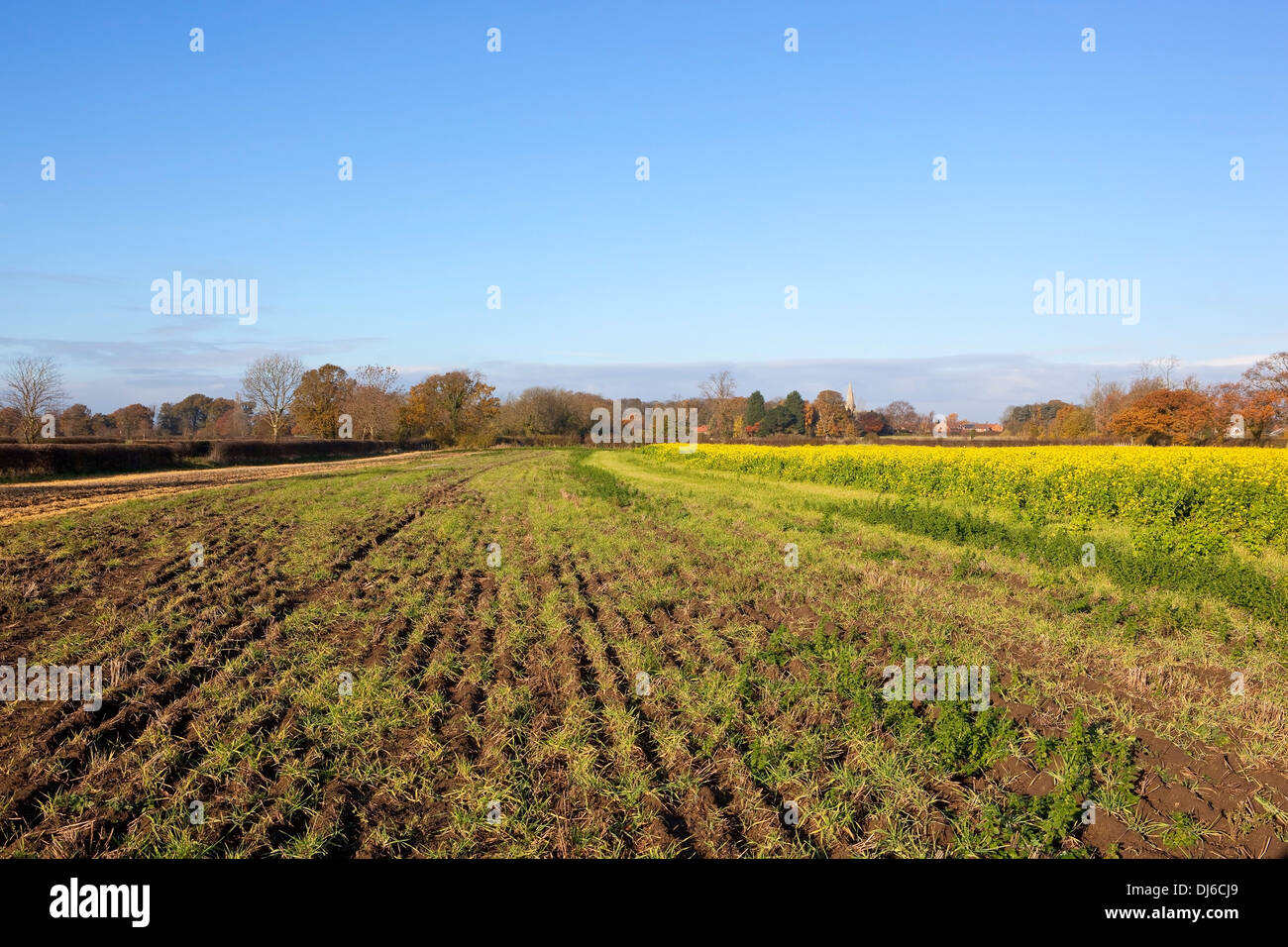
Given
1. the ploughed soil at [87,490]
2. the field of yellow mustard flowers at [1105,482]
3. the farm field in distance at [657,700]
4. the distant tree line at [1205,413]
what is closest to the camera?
the farm field in distance at [657,700]

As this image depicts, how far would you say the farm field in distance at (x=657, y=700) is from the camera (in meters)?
3.65

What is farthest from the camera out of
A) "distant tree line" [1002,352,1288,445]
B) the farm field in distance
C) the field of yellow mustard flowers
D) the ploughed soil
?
"distant tree line" [1002,352,1288,445]

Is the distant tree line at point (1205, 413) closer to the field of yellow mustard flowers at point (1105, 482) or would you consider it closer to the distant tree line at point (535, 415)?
the distant tree line at point (535, 415)

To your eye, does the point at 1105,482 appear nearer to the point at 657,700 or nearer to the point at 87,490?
the point at 657,700

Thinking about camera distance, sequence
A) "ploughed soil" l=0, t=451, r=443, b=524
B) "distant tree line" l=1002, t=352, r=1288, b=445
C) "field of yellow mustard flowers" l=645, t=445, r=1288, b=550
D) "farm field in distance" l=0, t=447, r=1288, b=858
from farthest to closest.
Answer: "distant tree line" l=1002, t=352, r=1288, b=445
"ploughed soil" l=0, t=451, r=443, b=524
"field of yellow mustard flowers" l=645, t=445, r=1288, b=550
"farm field in distance" l=0, t=447, r=1288, b=858

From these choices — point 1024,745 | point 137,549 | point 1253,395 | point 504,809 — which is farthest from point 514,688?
point 1253,395

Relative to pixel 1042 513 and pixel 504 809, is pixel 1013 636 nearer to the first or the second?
pixel 504 809

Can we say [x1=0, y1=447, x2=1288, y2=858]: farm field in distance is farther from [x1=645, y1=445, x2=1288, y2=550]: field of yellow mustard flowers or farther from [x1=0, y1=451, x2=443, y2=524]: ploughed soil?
[x1=0, y1=451, x2=443, y2=524]: ploughed soil

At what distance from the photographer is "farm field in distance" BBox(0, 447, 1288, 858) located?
3.65 meters

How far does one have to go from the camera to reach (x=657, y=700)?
531 cm

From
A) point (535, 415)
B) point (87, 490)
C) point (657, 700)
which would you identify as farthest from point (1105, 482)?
point (535, 415)

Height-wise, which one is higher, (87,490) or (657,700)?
(87,490)

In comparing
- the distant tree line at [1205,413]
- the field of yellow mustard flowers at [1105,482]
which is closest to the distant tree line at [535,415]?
the distant tree line at [1205,413]

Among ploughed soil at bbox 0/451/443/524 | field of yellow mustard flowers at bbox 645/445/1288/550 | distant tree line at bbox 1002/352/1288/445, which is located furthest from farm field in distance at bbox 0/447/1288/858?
distant tree line at bbox 1002/352/1288/445
